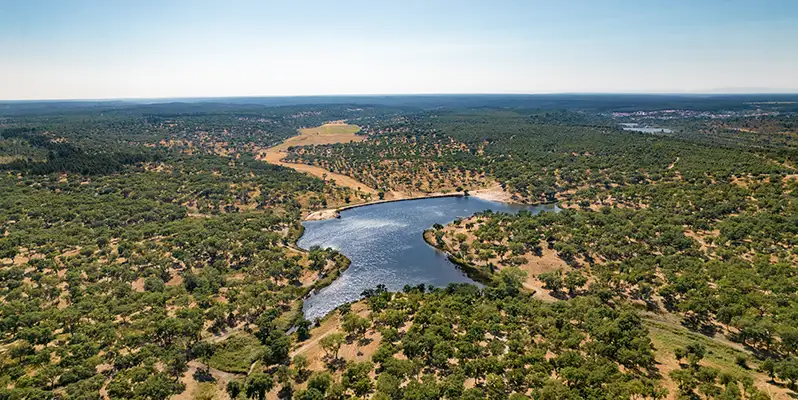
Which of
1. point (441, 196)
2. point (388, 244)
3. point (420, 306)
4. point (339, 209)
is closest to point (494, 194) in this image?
point (441, 196)

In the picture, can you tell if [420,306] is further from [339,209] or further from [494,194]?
[494,194]

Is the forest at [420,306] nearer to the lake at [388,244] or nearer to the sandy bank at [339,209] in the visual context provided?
the lake at [388,244]

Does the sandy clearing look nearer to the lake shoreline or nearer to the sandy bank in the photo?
the lake shoreline

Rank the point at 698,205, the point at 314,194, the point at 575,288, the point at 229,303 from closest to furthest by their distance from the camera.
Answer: the point at 229,303 < the point at 575,288 < the point at 698,205 < the point at 314,194

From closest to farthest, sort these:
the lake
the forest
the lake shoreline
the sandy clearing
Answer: the forest
the lake
the lake shoreline
the sandy clearing

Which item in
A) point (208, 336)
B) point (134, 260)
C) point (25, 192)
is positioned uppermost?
point (25, 192)

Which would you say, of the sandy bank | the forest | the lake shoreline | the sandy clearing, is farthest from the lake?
the forest

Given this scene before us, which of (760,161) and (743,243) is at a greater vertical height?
(760,161)

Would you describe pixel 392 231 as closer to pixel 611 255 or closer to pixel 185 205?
pixel 611 255

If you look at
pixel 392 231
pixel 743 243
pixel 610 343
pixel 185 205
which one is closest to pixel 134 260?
pixel 185 205
